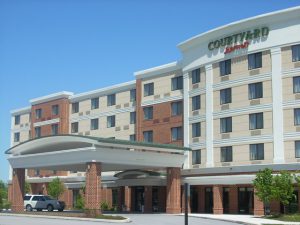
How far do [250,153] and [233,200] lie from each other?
481 centimetres

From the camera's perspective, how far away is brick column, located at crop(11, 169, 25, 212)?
48.8 m

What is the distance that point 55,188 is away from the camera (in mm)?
63625

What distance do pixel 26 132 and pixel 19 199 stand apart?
31.1m

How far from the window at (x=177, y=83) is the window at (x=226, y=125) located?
296 inches

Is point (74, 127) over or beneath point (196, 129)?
over

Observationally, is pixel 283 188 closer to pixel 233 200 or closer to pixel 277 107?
pixel 277 107

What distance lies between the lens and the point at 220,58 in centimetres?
4925

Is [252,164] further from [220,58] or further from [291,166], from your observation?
[220,58]

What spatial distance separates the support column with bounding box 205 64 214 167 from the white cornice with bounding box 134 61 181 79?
5188mm

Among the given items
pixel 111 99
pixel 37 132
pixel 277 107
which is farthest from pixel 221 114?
pixel 37 132

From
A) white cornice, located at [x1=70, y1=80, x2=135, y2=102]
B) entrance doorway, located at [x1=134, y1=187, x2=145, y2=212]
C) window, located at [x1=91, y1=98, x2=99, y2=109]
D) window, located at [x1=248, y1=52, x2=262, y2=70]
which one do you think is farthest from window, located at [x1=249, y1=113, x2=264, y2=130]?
window, located at [x1=91, y1=98, x2=99, y2=109]

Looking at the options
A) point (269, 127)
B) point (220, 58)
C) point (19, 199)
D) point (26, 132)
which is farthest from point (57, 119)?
point (269, 127)

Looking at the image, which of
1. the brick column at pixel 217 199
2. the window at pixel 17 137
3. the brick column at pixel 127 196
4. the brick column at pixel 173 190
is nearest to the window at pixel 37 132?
the window at pixel 17 137

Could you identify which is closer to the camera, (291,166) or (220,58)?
(291,166)
